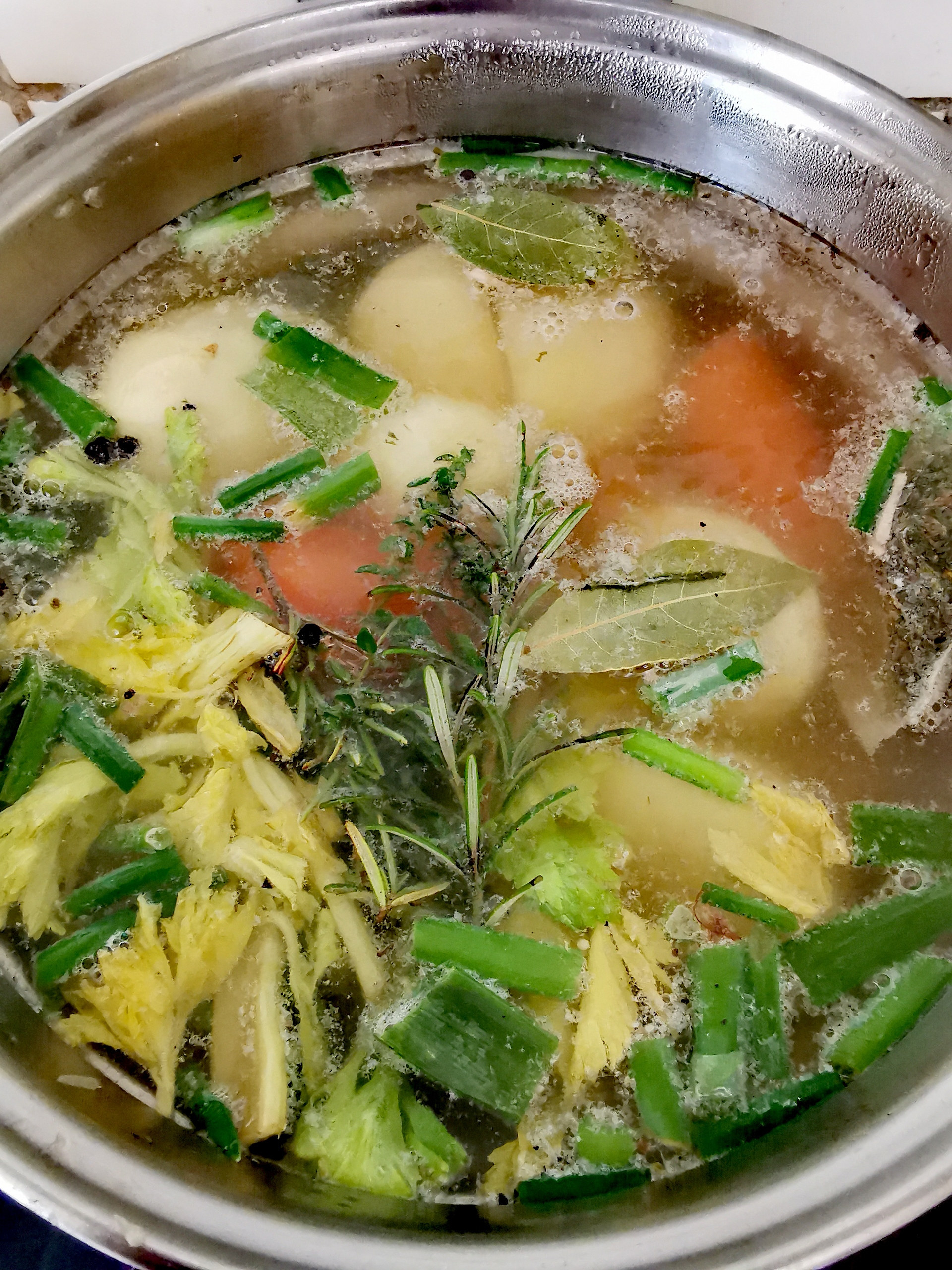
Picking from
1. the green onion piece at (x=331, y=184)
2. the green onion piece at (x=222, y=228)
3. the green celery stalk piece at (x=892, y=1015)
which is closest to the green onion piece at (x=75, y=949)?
the green celery stalk piece at (x=892, y=1015)

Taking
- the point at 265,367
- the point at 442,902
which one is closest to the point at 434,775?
the point at 442,902

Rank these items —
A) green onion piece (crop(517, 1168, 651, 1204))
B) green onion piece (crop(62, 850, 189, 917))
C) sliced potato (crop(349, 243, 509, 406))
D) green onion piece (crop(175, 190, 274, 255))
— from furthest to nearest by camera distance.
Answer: green onion piece (crop(175, 190, 274, 255)), sliced potato (crop(349, 243, 509, 406)), green onion piece (crop(62, 850, 189, 917)), green onion piece (crop(517, 1168, 651, 1204))

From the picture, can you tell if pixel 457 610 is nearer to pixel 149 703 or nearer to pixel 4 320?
pixel 149 703

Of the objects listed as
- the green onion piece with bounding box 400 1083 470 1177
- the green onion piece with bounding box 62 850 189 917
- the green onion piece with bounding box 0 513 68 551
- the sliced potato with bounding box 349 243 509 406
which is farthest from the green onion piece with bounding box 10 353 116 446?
the green onion piece with bounding box 400 1083 470 1177

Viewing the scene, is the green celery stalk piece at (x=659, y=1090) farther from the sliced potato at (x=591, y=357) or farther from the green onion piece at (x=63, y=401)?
the green onion piece at (x=63, y=401)

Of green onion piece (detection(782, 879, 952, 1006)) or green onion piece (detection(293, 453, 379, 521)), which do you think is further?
green onion piece (detection(293, 453, 379, 521))

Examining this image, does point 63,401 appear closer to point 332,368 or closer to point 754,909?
point 332,368

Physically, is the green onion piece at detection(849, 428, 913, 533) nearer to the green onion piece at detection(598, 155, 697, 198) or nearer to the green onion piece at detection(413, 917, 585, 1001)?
the green onion piece at detection(598, 155, 697, 198)
